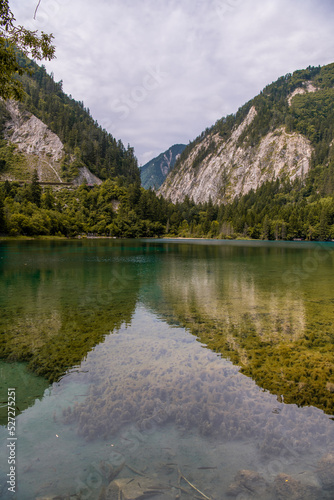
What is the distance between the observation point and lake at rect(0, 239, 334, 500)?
15.3 feet

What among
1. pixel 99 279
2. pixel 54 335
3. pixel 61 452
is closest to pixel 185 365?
pixel 61 452

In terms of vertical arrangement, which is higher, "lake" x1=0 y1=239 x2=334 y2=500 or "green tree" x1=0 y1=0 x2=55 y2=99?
"green tree" x1=0 y1=0 x2=55 y2=99

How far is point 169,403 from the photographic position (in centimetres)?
702

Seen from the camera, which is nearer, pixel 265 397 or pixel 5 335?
pixel 265 397

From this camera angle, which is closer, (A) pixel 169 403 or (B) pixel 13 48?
(A) pixel 169 403

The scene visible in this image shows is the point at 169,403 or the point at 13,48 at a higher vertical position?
the point at 13,48

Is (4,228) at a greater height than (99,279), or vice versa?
(4,228)

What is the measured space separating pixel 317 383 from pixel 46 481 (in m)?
7.60

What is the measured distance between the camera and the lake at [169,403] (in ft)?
15.3

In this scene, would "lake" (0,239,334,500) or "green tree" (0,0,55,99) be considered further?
"green tree" (0,0,55,99)

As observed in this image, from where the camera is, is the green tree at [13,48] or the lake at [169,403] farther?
the green tree at [13,48]

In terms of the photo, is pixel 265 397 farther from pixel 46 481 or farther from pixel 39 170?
pixel 39 170

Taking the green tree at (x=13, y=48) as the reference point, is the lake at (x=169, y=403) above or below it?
below

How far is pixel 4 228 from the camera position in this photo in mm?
108312
